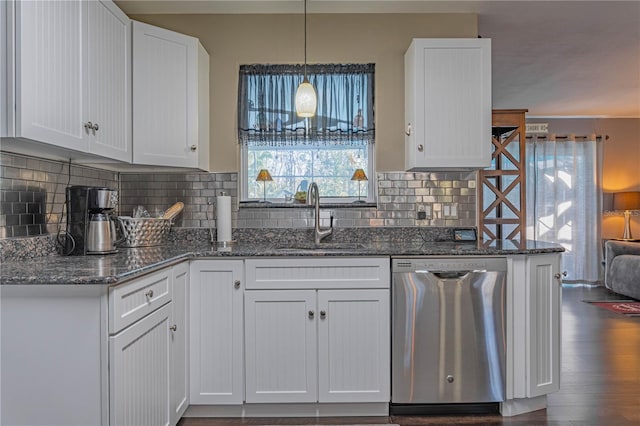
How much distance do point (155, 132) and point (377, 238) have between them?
160 centimetres

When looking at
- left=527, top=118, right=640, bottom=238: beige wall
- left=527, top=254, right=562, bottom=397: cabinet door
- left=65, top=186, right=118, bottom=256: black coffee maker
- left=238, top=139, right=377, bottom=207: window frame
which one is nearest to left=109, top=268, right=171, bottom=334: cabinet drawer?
left=65, top=186, right=118, bottom=256: black coffee maker

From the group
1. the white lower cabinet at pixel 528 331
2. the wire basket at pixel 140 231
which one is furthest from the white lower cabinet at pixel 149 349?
the white lower cabinet at pixel 528 331

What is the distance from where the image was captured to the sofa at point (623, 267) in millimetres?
5469

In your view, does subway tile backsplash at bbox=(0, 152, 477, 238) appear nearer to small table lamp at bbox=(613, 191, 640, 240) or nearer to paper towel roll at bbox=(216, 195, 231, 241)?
paper towel roll at bbox=(216, 195, 231, 241)

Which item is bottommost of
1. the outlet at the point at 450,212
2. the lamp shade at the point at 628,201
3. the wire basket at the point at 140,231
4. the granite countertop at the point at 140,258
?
the granite countertop at the point at 140,258

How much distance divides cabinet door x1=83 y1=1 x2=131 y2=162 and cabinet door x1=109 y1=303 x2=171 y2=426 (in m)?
0.94

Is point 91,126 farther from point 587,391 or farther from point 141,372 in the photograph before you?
point 587,391

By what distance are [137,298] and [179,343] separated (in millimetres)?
597

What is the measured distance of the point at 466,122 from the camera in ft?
9.48

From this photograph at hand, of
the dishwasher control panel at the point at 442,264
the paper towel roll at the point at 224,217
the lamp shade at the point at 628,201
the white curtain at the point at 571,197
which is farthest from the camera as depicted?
the white curtain at the point at 571,197

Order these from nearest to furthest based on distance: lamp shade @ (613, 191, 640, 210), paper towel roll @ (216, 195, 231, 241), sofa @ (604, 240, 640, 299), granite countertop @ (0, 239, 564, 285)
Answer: granite countertop @ (0, 239, 564, 285)
paper towel roll @ (216, 195, 231, 241)
sofa @ (604, 240, 640, 299)
lamp shade @ (613, 191, 640, 210)

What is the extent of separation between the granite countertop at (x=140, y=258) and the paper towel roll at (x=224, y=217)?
11 centimetres

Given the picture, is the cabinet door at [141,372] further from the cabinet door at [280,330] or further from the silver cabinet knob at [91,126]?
the silver cabinet knob at [91,126]

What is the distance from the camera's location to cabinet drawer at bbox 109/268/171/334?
162cm
